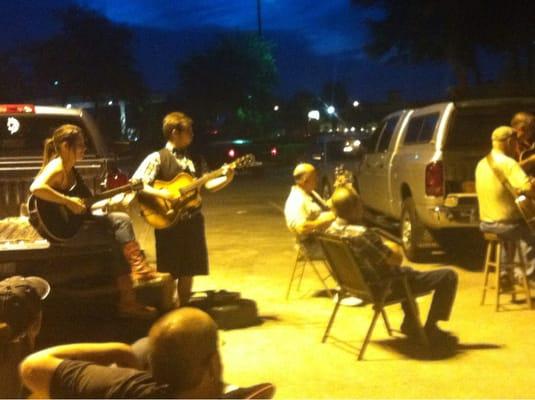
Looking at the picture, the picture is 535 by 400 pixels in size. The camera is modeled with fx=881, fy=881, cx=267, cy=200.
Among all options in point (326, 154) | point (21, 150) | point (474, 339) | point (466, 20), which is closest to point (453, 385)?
point (474, 339)

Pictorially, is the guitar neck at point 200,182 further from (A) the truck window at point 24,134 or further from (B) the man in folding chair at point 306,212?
(A) the truck window at point 24,134

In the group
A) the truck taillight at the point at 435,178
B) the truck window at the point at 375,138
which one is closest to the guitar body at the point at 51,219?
the truck taillight at the point at 435,178

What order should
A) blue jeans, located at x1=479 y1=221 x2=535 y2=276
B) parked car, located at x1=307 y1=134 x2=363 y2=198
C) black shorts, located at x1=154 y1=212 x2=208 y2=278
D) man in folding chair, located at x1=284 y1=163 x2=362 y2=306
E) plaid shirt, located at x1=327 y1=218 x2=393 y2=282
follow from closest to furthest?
plaid shirt, located at x1=327 y1=218 x2=393 y2=282
black shorts, located at x1=154 y1=212 x2=208 y2=278
blue jeans, located at x1=479 y1=221 x2=535 y2=276
man in folding chair, located at x1=284 y1=163 x2=362 y2=306
parked car, located at x1=307 y1=134 x2=363 y2=198

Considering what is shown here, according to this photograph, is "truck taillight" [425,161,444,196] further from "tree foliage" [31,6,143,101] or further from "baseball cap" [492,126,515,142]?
"tree foliage" [31,6,143,101]

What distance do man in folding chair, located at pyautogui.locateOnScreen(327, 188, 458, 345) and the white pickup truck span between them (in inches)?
118

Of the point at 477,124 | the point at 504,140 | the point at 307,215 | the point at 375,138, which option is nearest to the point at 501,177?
the point at 504,140

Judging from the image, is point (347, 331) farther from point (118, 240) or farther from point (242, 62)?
point (242, 62)

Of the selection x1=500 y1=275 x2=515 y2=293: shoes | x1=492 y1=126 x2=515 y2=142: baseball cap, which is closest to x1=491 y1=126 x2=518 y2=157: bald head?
x1=492 y1=126 x2=515 y2=142: baseball cap

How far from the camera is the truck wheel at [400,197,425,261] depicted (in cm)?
1053

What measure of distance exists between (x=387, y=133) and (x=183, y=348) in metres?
9.99

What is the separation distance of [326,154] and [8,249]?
35.0 ft

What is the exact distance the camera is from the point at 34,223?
20.4 feet

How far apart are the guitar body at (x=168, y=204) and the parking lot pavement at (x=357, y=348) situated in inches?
41.6

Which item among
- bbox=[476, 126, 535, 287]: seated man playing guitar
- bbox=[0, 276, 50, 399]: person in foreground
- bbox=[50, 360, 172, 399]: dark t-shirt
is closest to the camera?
bbox=[50, 360, 172, 399]: dark t-shirt
